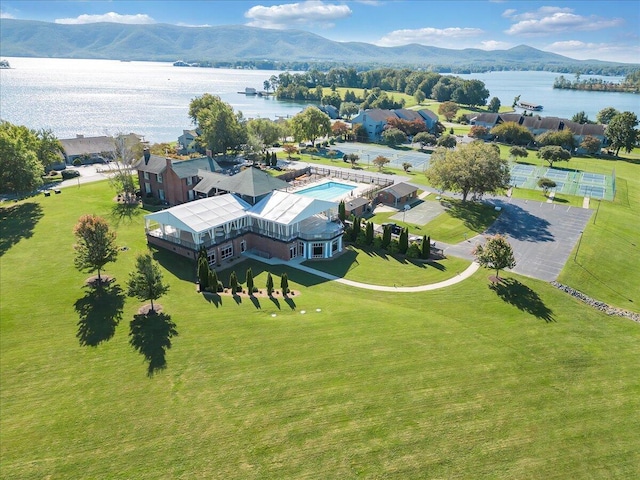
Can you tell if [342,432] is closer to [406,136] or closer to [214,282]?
[214,282]

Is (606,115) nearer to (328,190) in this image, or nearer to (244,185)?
(328,190)

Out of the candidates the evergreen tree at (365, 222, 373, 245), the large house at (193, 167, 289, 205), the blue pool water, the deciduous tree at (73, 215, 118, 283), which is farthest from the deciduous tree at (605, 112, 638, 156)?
the deciduous tree at (73, 215, 118, 283)

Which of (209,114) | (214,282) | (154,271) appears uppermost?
(209,114)

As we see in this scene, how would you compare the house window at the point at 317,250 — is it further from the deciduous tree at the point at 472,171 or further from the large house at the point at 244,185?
the deciduous tree at the point at 472,171

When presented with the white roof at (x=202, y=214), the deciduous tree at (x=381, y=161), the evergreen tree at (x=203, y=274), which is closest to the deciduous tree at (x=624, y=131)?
the deciduous tree at (x=381, y=161)

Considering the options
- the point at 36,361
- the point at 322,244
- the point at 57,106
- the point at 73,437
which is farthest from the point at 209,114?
the point at 57,106

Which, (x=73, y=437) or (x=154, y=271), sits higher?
(x=154, y=271)

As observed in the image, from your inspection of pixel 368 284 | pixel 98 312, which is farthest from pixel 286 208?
pixel 98 312
